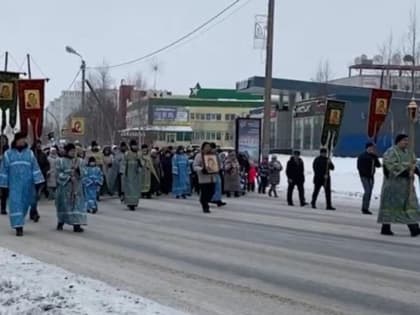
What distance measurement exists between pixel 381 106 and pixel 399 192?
28.4 feet

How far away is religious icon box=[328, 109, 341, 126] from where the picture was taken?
25.3 metres

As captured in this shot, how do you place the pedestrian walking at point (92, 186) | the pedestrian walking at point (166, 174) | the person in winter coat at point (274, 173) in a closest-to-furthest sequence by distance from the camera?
the pedestrian walking at point (92, 186)
the pedestrian walking at point (166, 174)
the person in winter coat at point (274, 173)

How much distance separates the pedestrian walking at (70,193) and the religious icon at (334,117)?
35.9ft

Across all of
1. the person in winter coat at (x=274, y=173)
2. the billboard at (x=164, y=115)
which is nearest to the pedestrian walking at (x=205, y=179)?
the person in winter coat at (x=274, y=173)

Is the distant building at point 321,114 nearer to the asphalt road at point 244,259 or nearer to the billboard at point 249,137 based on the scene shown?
the billboard at point 249,137

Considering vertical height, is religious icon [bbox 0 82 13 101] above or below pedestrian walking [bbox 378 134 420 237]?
above

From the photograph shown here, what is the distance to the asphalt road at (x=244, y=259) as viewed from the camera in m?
9.21

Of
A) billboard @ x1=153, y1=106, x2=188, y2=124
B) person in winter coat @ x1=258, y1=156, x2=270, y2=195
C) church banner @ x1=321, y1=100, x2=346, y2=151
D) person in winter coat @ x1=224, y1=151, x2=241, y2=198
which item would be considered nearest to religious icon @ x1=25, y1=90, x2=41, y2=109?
person in winter coat @ x1=224, y1=151, x2=241, y2=198

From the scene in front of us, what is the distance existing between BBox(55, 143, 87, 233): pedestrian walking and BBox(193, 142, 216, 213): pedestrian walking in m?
5.28

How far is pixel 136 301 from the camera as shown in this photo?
8.20 meters

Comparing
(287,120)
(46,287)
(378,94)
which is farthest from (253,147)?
(287,120)

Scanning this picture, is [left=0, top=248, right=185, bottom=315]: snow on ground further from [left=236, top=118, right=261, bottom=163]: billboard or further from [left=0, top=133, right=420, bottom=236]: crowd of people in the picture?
[left=236, top=118, right=261, bottom=163]: billboard

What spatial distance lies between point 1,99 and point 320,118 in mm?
36348

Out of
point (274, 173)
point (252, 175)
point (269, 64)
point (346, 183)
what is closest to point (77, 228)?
point (274, 173)
